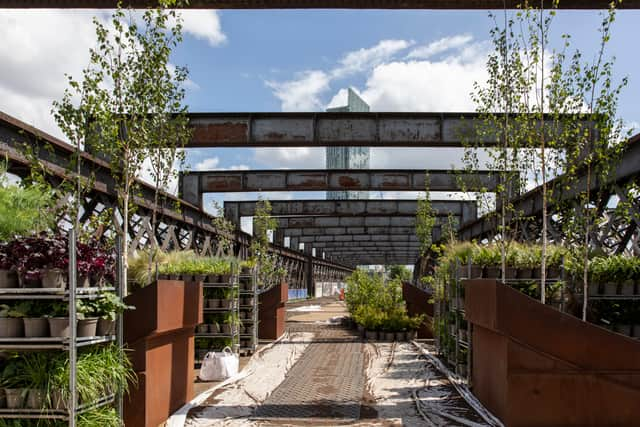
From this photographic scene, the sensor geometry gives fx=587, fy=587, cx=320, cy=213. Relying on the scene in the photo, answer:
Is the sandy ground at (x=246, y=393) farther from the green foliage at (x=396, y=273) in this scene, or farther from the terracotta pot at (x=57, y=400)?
the green foliage at (x=396, y=273)

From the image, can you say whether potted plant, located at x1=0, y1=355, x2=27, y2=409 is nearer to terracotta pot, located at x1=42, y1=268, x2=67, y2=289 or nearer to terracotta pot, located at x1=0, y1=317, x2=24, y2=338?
terracotta pot, located at x1=0, y1=317, x2=24, y2=338

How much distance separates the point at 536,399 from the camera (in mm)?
6578

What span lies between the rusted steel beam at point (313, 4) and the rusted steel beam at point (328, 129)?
297 inches

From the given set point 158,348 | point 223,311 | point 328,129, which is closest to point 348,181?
point 328,129

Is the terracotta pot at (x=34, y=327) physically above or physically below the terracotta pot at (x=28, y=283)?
below

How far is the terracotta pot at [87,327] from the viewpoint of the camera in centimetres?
504

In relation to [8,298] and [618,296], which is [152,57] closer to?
[8,298]

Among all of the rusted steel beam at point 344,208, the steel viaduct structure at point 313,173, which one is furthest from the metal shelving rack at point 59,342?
the rusted steel beam at point 344,208

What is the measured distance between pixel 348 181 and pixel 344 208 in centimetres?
729

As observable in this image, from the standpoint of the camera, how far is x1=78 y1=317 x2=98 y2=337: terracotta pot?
5.04m

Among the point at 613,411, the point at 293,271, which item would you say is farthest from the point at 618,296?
the point at 293,271

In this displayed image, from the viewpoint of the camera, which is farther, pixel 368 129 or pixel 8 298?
pixel 368 129

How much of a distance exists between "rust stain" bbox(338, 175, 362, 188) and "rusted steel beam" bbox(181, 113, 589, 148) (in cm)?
585

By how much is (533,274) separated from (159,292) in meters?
5.92
